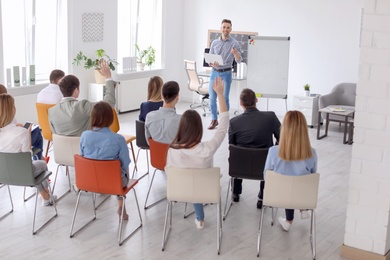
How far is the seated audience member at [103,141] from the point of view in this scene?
4.91 m

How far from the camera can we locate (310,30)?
35.3 feet

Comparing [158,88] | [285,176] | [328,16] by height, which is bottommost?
[285,176]

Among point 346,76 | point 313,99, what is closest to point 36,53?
point 313,99

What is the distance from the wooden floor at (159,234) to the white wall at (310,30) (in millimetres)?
4565

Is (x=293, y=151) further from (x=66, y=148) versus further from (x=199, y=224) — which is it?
(x=66, y=148)

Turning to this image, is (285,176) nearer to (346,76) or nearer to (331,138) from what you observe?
(331,138)

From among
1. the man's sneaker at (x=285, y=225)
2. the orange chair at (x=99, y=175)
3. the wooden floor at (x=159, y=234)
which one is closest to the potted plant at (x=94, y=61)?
the wooden floor at (x=159, y=234)

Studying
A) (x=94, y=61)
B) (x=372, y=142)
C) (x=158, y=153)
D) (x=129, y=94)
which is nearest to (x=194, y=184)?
(x=158, y=153)

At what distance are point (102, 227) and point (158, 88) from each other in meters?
1.96

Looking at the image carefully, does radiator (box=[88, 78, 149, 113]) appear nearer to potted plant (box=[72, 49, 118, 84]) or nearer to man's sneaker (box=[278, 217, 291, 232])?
potted plant (box=[72, 49, 118, 84])

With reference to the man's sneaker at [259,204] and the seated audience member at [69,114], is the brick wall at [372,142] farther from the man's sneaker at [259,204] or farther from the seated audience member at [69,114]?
the seated audience member at [69,114]

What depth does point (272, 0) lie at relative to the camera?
11.1 meters

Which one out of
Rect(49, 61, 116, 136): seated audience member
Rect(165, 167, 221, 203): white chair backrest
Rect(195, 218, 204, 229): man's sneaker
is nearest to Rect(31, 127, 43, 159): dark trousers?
Rect(49, 61, 116, 136): seated audience member

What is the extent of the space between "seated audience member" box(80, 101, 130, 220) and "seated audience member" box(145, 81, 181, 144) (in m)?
0.85
